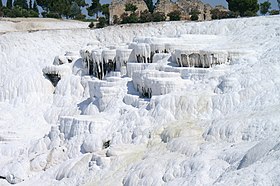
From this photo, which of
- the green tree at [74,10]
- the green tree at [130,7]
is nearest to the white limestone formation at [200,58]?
the green tree at [130,7]

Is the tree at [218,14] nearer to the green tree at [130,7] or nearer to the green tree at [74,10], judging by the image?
the green tree at [130,7]

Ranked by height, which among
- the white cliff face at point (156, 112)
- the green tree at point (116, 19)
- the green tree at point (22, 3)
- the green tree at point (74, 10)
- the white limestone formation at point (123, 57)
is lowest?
the white cliff face at point (156, 112)

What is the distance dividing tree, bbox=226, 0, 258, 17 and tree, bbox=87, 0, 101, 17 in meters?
18.7

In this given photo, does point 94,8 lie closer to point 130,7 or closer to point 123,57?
point 130,7

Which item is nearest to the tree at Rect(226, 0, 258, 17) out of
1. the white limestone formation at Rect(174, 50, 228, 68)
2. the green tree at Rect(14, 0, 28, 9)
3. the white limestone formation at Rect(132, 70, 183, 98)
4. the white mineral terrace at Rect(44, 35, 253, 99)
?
the white mineral terrace at Rect(44, 35, 253, 99)

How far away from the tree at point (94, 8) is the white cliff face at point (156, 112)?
23294 mm

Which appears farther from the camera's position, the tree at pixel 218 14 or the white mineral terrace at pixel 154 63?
the tree at pixel 218 14

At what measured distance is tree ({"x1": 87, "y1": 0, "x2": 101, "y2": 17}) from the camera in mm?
47950

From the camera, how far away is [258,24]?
21.0m

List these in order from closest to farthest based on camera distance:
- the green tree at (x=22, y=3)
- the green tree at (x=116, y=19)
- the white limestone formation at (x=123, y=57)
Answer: the white limestone formation at (x=123, y=57) → the green tree at (x=116, y=19) → the green tree at (x=22, y=3)

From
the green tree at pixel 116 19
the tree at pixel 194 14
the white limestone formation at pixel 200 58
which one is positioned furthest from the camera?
the green tree at pixel 116 19

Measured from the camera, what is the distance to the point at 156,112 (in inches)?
620

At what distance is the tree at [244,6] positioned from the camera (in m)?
31.3

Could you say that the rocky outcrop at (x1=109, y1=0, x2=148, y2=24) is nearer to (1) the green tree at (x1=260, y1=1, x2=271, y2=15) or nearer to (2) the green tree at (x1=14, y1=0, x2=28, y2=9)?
(1) the green tree at (x1=260, y1=1, x2=271, y2=15)
